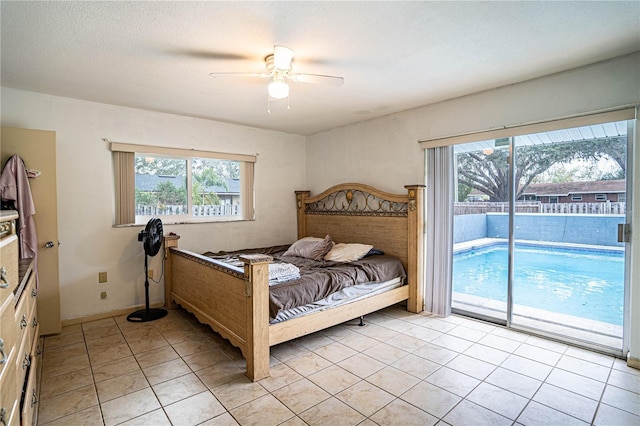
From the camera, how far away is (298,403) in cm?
212

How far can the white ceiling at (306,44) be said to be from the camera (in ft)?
6.23

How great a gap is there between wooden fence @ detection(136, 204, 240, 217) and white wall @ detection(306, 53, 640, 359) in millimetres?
1382

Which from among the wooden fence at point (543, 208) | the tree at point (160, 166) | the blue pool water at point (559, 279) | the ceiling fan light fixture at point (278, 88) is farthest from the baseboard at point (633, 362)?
the tree at point (160, 166)

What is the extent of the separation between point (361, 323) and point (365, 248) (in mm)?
897

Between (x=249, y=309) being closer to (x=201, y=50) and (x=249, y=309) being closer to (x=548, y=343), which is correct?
(x=201, y=50)

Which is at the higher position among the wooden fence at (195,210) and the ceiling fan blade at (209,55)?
the ceiling fan blade at (209,55)

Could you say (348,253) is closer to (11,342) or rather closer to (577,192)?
(577,192)

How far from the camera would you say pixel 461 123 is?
3502 millimetres

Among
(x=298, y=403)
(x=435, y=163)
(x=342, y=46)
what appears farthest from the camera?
(x=435, y=163)

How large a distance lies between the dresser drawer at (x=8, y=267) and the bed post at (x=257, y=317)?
4.15 feet

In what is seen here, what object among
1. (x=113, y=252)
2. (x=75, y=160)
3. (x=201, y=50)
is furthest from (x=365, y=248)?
(x=75, y=160)

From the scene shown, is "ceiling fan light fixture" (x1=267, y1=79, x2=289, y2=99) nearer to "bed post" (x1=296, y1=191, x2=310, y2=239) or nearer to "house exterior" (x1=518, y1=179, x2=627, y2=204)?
"house exterior" (x1=518, y1=179, x2=627, y2=204)

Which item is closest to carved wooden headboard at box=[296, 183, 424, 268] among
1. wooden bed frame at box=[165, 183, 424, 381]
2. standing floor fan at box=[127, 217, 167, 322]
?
wooden bed frame at box=[165, 183, 424, 381]

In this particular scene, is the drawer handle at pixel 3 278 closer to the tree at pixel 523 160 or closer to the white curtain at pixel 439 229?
the white curtain at pixel 439 229
